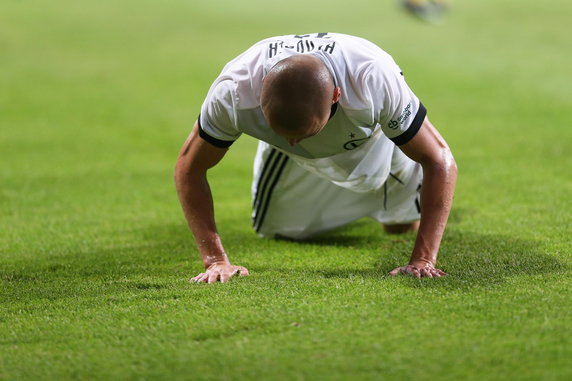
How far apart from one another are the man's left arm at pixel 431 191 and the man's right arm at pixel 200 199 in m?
0.95

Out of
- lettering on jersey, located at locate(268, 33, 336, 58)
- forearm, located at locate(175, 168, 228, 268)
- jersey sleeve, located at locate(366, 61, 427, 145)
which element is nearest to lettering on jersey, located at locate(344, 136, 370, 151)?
jersey sleeve, located at locate(366, 61, 427, 145)

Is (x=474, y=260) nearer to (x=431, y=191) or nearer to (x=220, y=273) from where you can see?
(x=431, y=191)

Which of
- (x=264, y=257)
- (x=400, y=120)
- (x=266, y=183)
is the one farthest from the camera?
(x=266, y=183)

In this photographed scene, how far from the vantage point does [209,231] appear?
475cm

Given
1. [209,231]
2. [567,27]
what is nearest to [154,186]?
[209,231]

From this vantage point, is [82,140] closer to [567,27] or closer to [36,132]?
[36,132]

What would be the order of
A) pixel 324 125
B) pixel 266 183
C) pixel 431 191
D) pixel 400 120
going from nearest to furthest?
1. pixel 324 125
2. pixel 400 120
3. pixel 431 191
4. pixel 266 183

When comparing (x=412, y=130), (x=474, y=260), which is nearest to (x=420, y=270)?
(x=474, y=260)

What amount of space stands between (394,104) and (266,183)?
169cm

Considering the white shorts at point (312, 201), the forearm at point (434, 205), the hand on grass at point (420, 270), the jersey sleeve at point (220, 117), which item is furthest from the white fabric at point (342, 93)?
the white shorts at point (312, 201)

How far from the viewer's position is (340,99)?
13.5ft

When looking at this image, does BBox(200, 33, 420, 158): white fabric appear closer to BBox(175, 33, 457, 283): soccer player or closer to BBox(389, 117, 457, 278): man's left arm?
BBox(175, 33, 457, 283): soccer player

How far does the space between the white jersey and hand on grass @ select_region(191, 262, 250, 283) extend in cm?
66

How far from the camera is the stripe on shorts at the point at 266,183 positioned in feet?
18.1
